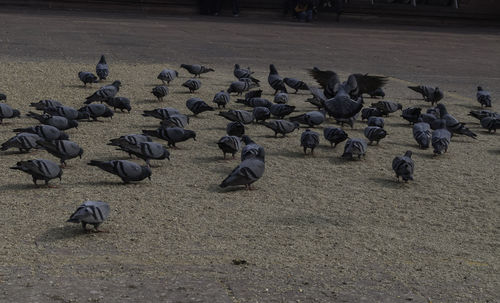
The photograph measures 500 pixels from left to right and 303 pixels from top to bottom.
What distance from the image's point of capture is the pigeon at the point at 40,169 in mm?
6277

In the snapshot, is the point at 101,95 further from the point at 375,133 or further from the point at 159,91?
the point at 375,133

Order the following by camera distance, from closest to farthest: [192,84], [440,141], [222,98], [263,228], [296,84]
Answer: [263,228], [440,141], [222,98], [192,84], [296,84]

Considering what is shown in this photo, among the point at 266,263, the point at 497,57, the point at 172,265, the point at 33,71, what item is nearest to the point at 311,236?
the point at 266,263

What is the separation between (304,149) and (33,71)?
669cm

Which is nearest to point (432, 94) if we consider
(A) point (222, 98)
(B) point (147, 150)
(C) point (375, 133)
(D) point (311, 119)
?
(D) point (311, 119)

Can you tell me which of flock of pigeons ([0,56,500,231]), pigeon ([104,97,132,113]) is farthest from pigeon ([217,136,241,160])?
pigeon ([104,97,132,113])

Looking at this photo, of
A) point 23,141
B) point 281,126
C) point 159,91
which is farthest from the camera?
point 159,91

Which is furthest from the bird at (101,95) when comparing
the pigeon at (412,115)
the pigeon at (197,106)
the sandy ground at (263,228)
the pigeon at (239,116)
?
the pigeon at (412,115)

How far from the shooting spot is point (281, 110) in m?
9.78

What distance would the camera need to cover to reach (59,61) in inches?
596

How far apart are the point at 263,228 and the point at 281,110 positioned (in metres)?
4.16

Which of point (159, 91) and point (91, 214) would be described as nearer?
point (91, 214)

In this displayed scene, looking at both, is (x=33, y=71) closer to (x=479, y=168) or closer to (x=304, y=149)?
(x=304, y=149)

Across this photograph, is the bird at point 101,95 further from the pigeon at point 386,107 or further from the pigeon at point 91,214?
the pigeon at point 91,214
